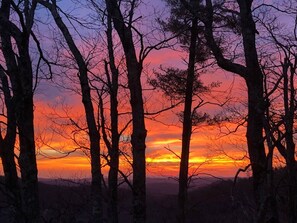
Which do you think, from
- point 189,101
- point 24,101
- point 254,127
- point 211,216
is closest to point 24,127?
point 24,101

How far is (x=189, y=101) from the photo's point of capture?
17.3m

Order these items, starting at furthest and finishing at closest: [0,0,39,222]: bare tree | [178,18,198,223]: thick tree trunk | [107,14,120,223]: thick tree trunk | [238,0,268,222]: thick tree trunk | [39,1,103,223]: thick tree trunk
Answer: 1. [107,14,120,223]: thick tree trunk
2. [178,18,198,223]: thick tree trunk
3. [39,1,103,223]: thick tree trunk
4. [238,0,268,222]: thick tree trunk
5. [0,0,39,222]: bare tree

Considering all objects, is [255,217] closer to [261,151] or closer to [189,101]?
[261,151]

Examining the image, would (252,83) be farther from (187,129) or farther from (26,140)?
(187,129)

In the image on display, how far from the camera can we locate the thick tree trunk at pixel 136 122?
337 inches

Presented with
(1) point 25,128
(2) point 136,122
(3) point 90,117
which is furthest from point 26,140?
(3) point 90,117

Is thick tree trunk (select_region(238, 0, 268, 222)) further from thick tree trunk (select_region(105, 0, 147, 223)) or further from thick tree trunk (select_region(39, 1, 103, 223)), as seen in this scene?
thick tree trunk (select_region(39, 1, 103, 223))

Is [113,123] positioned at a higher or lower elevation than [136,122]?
higher

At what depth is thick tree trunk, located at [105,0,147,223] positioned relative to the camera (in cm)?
855

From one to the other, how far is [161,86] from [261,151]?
849 centimetres

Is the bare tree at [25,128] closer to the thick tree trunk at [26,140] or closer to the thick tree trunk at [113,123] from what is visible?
the thick tree trunk at [26,140]

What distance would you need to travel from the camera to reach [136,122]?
8.69m

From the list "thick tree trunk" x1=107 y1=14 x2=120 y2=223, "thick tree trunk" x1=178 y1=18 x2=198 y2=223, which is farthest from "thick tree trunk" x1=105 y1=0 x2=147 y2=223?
"thick tree trunk" x1=107 y1=14 x2=120 y2=223

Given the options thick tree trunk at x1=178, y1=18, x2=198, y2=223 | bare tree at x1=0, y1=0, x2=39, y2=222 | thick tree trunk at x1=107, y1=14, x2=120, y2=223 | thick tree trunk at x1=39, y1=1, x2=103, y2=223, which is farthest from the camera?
thick tree trunk at x1=107, y1=14, x2=120, y2=223
